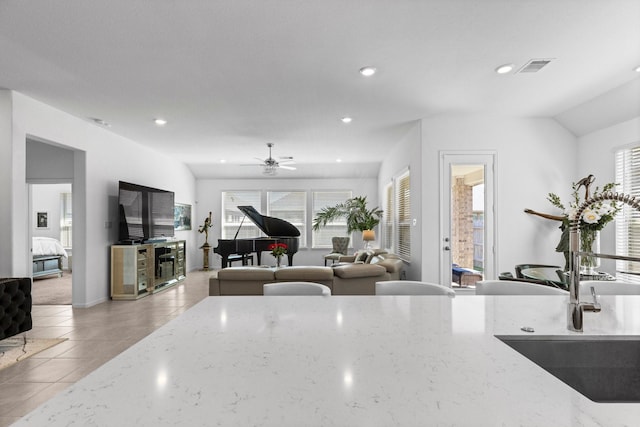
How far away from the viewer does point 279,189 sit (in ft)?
31.4

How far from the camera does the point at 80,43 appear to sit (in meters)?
2.83

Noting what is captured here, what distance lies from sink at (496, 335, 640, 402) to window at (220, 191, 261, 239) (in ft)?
28.8

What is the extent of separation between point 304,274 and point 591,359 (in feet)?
10.4

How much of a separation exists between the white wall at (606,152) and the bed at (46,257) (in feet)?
32.7

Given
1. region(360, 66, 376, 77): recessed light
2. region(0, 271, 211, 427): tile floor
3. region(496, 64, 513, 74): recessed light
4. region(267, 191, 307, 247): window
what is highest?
region(496, 64, 513, 74): recessed light

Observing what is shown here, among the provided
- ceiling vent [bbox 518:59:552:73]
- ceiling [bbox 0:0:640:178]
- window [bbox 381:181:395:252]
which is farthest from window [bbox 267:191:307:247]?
ceiling vent [bbox 518:59:552:73]

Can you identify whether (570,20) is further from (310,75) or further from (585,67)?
(310,75)

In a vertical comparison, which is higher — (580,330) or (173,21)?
(173,21)

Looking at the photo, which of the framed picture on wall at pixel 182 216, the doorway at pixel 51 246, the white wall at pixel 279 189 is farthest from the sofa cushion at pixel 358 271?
the framed picture on wall at pixel 182 216

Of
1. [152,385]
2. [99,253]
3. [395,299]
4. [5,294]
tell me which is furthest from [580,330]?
[99,253]

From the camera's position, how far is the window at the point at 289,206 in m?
9.63

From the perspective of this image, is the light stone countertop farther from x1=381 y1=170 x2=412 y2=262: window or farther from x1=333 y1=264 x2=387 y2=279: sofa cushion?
x1=381 y1=170 x2=412 y2=262: window

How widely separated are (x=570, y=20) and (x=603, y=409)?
2.92m

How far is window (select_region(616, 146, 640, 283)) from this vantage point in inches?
157
